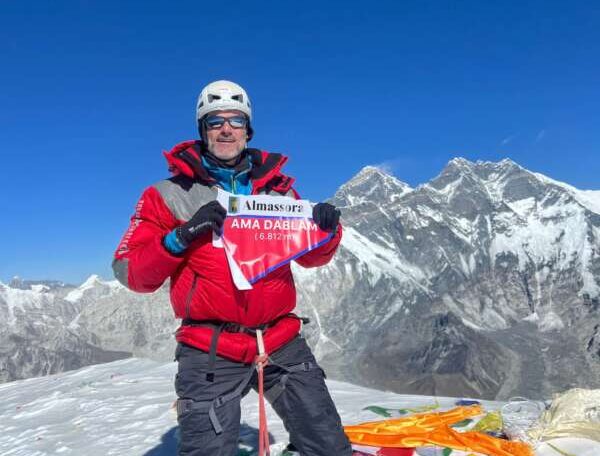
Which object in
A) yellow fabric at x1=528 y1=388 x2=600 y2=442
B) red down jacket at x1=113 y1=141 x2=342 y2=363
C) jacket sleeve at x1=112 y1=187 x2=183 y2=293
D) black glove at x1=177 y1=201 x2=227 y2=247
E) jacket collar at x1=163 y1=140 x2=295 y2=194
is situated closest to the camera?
black glove at x1=177 y1=201 x2=227 y2=247

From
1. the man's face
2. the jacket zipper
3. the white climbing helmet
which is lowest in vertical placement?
the jacket zipper

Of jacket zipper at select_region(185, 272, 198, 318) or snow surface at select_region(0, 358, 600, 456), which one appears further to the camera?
snow surface at select_region(0, 358, 600, 456)

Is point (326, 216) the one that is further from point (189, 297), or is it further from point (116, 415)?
point (116, 415)

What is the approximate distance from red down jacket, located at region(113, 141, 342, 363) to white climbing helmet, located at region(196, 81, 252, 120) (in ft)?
1.93

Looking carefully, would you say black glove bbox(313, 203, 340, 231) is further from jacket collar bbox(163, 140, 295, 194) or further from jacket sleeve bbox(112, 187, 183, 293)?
jacket sleeve bbox(112, 187, 183, 293)

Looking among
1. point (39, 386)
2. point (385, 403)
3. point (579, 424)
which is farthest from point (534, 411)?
point (39, 386)

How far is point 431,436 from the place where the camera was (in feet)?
34.7

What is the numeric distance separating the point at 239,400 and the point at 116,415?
11.0m

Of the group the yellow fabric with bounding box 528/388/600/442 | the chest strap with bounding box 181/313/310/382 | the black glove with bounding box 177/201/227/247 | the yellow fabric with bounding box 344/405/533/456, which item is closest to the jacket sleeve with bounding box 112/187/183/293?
the black glove with bounding box 177/201/227/247

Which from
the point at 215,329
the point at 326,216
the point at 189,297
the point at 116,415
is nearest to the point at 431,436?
the point at 326,216

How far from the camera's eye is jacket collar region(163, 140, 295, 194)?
7.57 metres

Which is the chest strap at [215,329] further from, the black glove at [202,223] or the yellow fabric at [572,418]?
the yellow fabric at [572,418]

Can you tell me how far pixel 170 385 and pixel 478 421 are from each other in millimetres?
12015

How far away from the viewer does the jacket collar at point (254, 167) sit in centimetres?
757
